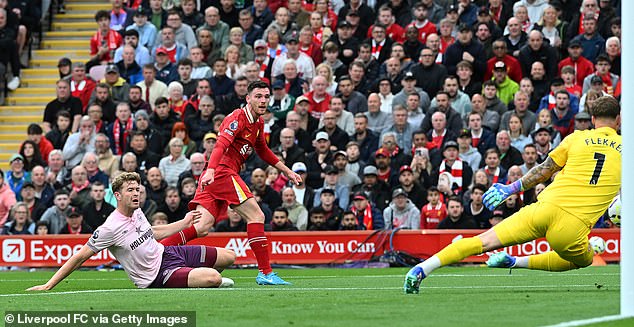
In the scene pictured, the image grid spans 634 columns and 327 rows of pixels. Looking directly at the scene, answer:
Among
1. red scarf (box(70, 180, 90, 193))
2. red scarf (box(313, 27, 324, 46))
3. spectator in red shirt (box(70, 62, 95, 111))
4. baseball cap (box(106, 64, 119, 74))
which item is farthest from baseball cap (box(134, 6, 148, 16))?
red scarf (box(70, 180, 90, 193))

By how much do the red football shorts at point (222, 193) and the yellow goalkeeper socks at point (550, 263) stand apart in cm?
364

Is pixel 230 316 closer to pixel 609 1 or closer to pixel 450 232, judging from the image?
pixel 450 232

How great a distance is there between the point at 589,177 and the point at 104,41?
1677cm

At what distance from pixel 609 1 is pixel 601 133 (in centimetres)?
1188

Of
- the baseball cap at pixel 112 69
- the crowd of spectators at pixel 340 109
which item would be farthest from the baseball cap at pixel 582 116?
the baseball cap at pixel 112 69

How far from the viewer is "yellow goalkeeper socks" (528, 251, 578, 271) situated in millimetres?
12086

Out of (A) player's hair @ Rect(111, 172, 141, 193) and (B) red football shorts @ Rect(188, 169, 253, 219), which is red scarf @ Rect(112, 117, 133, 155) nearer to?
(B) red football shorts @ Rect(188, 169, 253, 219)

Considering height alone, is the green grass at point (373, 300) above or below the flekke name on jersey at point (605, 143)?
below

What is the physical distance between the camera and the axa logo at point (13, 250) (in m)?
20.8

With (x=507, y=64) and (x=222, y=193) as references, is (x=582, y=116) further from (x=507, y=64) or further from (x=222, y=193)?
(x=222, y=193)

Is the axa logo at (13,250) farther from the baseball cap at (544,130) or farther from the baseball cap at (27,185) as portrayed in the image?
the baseball cap at (544,130)

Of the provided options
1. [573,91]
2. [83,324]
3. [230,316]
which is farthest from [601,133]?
[573,91]

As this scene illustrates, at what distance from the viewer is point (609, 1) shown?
22609 millimetres

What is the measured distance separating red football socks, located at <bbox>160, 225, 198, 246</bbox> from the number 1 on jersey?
5.25m
